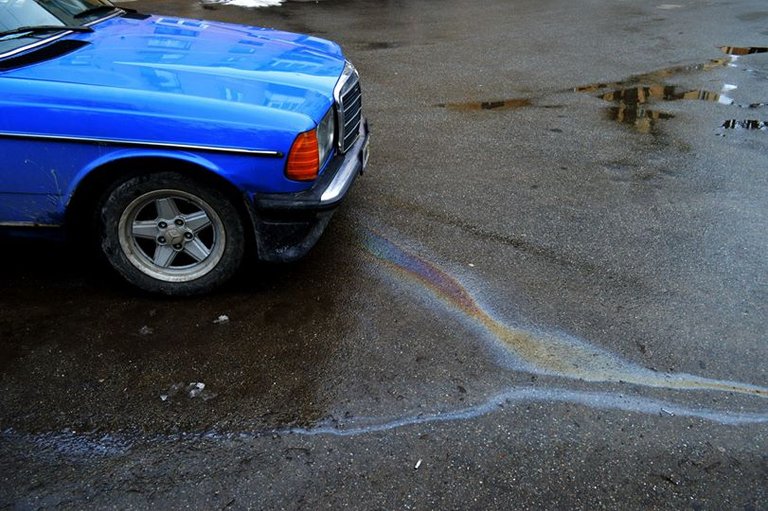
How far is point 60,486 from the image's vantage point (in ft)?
8.62

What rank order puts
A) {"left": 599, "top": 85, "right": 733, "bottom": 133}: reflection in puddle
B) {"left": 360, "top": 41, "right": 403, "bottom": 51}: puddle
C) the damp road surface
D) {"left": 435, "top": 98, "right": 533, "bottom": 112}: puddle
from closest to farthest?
the damp road surface, {"left": 599, "top": 85, "right": 733, "bottom": 133}: reflection in puddle, {"left": 435, "top": 98, "right": 533, "bottom": 112}: puddle, {"left": 360, "top": 41, "right": 403, "bottom": 51}: puddle

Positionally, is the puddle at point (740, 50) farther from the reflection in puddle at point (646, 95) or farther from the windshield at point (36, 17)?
the windshield at point (36, 17)

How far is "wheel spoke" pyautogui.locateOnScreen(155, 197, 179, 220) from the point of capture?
145 inches

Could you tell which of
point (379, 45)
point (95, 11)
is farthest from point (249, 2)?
point (95, 11)

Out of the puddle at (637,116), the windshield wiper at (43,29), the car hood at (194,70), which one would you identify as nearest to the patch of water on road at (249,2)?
the puddle at (637,116)

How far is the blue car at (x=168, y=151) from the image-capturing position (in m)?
3.40

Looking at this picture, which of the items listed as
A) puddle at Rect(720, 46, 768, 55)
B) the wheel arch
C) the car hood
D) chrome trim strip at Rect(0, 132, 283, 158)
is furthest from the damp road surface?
puddle at Rect(720, 46, 768, 55)

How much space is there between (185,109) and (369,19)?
9967 mm

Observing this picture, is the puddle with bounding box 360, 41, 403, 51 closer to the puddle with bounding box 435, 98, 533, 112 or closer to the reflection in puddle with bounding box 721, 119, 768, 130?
the puddle with bounding box 435, 98, 533, 112

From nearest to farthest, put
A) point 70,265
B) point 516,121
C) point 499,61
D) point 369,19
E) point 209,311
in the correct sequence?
1. point 209,311
2. point 70,265
3. point 516,121
4. point 499,61
5. point 369,19

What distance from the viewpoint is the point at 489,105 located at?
747 cm

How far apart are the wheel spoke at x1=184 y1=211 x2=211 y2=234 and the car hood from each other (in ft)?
2.00

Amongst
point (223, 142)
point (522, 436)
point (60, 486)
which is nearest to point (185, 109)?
point (223, 142)

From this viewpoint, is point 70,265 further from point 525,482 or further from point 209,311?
point 525,482
